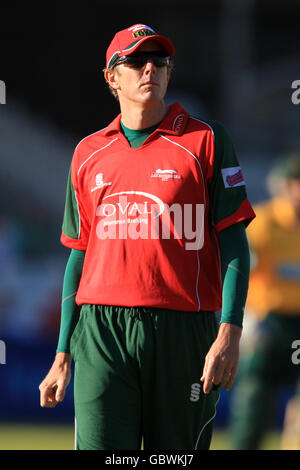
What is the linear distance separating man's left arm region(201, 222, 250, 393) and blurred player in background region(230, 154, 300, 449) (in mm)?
3167

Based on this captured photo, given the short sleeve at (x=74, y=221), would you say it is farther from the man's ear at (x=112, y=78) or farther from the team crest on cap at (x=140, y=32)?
the team crest on cap at (x=140, y=32)

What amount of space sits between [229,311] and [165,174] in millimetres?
563

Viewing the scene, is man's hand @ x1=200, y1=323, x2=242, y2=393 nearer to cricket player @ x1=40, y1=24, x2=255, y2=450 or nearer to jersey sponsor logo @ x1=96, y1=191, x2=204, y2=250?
cricket player @ x1=40, y1=24, x2=255, y2=450

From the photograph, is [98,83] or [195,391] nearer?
[195,391]

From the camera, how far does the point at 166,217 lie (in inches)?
124

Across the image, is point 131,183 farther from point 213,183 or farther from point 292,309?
point 292,309

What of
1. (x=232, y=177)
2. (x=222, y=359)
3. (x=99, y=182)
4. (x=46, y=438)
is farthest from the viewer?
(x=46, y=438)

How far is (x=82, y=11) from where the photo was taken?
18.6 m

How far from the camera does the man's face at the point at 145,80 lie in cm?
323

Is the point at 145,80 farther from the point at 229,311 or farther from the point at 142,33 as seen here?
the point at 229,311

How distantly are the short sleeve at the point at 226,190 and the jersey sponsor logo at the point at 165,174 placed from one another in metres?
0.14
